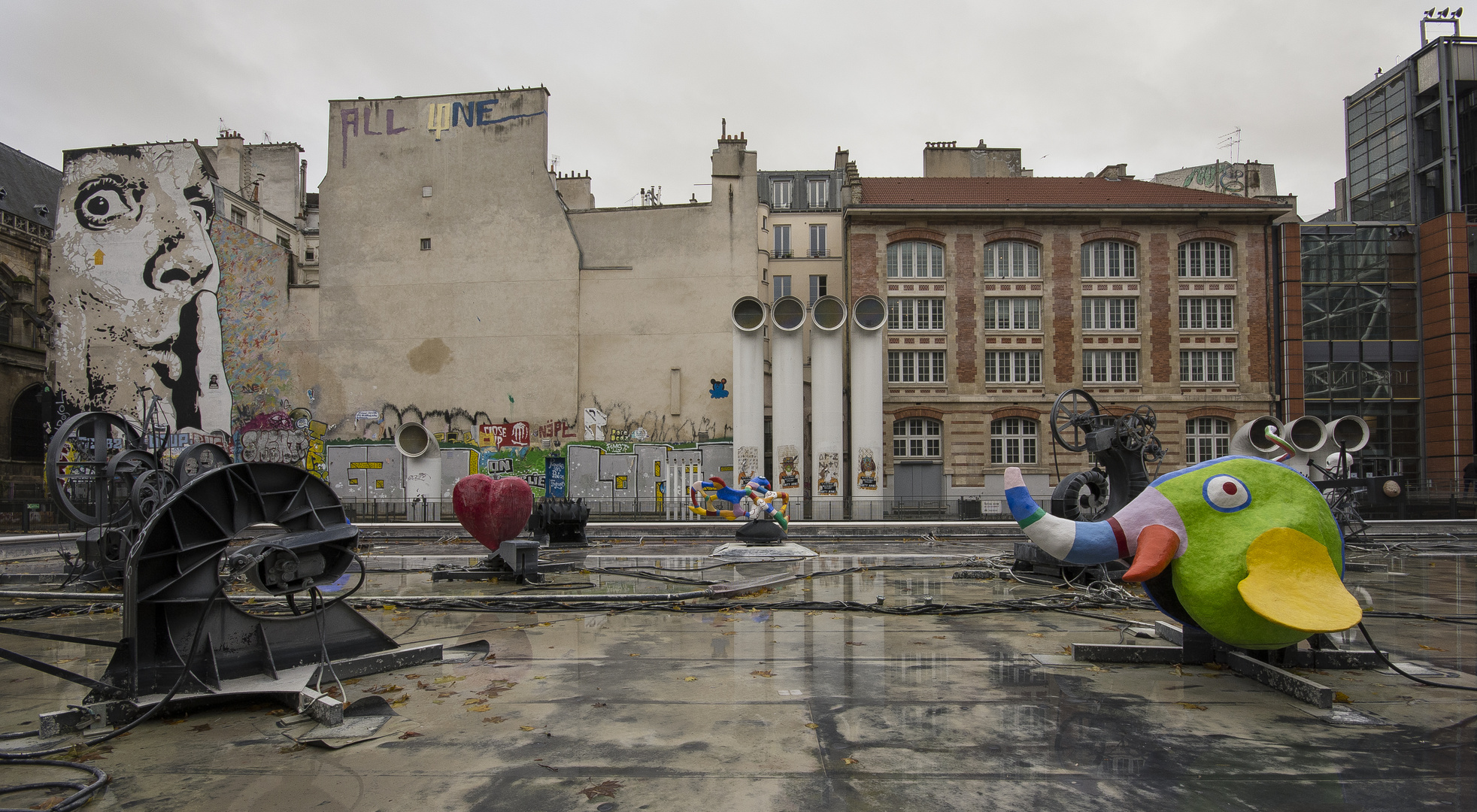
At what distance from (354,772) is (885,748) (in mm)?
3807

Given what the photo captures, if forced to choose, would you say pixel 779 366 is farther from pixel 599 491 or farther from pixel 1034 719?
pixel 1034 719

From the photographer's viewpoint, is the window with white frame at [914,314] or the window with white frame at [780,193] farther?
the window with white frame at [780,193]

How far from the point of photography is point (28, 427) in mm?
44406

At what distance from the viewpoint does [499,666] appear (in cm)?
884

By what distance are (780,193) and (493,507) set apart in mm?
42481

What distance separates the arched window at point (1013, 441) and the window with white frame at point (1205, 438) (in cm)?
670

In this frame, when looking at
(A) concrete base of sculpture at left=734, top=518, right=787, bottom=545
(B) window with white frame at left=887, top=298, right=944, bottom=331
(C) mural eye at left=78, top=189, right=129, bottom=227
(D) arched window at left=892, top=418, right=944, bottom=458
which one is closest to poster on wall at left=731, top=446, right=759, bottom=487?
(D) arched window at left=892, top=418, right=944, bottom=458

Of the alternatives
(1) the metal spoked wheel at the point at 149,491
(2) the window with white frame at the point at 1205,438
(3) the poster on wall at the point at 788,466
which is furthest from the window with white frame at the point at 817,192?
(1) the metal spoked wheel at the point at 149,491

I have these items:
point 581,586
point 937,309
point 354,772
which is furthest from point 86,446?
point 937,309

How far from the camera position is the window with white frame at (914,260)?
3819cm

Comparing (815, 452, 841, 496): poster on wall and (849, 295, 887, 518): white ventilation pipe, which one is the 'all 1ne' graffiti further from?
(815, 452, 841, 496): poster on wall

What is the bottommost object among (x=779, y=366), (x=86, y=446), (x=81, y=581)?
(x=81, y=581)

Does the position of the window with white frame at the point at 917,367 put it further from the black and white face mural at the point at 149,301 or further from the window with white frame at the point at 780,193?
the black and white face mural at the point at 149,301

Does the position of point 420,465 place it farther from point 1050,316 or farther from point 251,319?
point 1050,316
